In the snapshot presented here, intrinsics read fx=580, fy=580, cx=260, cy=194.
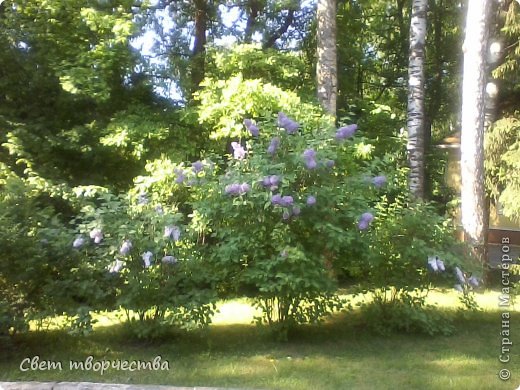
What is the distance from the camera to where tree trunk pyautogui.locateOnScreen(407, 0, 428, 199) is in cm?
1021

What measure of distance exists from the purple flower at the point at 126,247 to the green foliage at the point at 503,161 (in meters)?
6.38

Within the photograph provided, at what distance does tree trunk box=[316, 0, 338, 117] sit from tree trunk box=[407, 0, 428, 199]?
1.44 m

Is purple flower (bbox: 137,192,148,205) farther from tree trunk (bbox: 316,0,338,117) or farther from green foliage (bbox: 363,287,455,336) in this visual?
tree trunk (bbox: 316,0,338,117)

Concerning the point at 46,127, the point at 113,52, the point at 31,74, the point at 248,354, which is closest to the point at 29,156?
the point at 46,127

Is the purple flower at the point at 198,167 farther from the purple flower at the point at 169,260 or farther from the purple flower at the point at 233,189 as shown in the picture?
the purple flower at the point at 169,260

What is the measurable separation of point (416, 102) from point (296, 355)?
6.00m

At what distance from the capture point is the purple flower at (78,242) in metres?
5.63

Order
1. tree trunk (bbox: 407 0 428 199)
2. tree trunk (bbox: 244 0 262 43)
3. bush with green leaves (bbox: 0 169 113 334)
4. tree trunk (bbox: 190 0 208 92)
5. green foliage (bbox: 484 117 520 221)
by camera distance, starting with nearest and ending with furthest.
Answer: bush with green leaves (bbox: 0 169 113 334) → green foliage (bbox: 484 117 520 221) → tree trunk (bbox: 407 0 428 199) → tree trunk (bbox: 190 0 208 92) → tree trunk (bbox: 244 0 262 43)

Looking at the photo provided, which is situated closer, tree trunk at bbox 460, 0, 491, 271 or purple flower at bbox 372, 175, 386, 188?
purple flower at bbox 372, 175, 386, 188

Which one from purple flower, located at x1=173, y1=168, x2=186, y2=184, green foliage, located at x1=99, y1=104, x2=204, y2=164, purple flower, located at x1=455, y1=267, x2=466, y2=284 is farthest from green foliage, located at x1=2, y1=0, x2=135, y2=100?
purple flower, located at x1=455, y1=267, x2=466, y2=284

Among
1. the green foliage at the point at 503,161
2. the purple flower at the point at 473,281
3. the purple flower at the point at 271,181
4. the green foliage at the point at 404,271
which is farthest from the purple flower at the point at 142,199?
the green foliage at the point at 503,161

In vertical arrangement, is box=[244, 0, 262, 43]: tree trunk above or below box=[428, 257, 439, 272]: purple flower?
above

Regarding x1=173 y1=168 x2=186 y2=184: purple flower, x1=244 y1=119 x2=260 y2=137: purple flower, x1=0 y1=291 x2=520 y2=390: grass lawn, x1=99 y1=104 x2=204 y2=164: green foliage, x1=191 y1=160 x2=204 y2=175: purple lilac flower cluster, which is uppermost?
x1=99 y1=104 x2=204 y2=164: green foliage

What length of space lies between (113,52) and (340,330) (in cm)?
562
